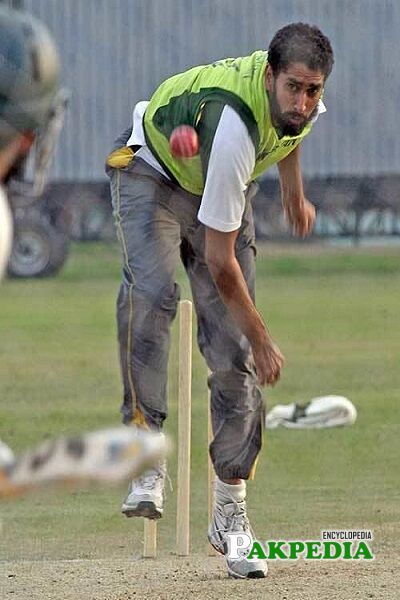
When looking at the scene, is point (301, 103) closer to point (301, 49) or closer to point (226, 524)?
point (301, 49)

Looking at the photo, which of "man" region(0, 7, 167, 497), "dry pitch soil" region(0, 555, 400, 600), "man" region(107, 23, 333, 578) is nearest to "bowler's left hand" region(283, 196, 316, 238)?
"man" region(107, 23, 333, 578)

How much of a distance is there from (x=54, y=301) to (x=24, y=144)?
14666 mm

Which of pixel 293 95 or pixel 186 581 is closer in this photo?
pixel 293 95

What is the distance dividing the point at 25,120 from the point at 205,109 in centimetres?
245

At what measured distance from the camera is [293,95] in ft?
18.3

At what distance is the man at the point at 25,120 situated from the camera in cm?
283

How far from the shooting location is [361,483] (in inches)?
326

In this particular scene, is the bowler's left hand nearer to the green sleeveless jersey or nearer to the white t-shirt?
the green sleeveless jersey

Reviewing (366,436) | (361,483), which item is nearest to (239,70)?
(361,483)

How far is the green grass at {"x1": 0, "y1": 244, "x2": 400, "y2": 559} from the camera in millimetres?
7375

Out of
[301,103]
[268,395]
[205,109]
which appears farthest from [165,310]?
[268,395]

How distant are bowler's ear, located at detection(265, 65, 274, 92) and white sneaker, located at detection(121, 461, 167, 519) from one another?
Answer: 149cm

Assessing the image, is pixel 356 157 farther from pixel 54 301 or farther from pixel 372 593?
pixel 372 593

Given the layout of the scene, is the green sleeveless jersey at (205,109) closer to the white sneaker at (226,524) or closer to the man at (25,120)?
the white sneaker at (226,524)
